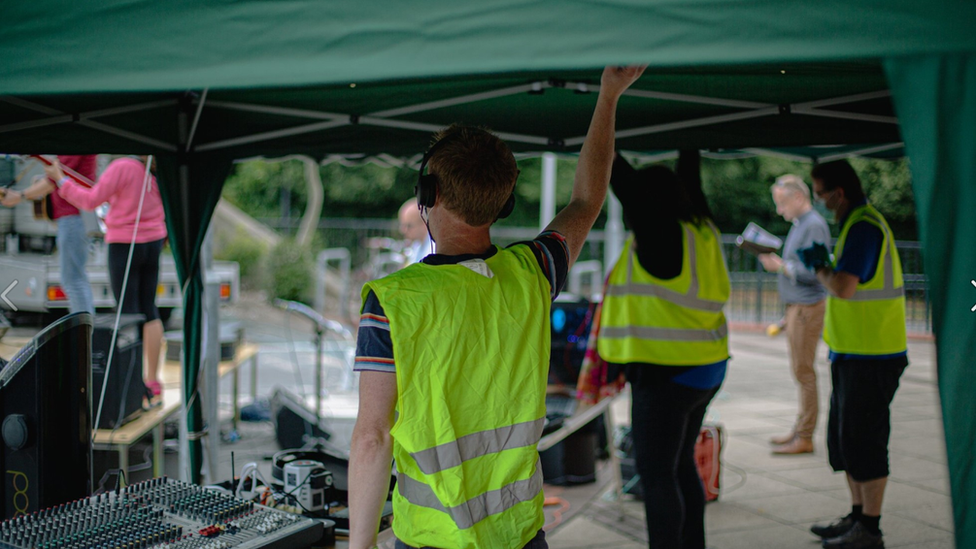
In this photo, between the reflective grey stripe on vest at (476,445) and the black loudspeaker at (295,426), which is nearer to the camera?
the reflective grey stripe on vest at (476,445)

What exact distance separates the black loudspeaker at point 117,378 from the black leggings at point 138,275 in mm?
603

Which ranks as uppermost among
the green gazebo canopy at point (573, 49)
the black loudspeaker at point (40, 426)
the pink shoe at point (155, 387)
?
the green gazebo canopy at point (573, 49)

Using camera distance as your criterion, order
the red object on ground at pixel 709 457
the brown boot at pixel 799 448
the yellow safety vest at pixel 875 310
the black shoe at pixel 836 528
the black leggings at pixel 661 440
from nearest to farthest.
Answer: the black leggings at pixel 661 440 → the yellow safety vest at pixel 875 310 → the black shoe at pixel 836 528 → the red object on ground at pixel 709 457 → the brown boot at pixel 799 448

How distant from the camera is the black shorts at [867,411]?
132 inches

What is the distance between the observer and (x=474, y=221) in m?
1.51

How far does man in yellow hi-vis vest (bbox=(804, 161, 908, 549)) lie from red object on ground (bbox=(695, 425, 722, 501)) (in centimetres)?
90

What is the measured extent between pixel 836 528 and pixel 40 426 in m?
3.50

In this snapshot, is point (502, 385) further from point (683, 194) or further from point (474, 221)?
point (683, 194)

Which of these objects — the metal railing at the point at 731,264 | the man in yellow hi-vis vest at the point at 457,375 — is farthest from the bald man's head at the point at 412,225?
the man in yellow hi-vis vest at the point at 457,375

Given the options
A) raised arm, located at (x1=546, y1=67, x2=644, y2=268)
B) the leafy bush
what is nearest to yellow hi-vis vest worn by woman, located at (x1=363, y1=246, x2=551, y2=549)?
raised arm, located at (x1=546, y1=67, x2=644, y2=268)

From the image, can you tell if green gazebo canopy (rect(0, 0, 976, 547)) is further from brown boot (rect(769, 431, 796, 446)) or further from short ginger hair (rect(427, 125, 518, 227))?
brown boot (rect(769, 431, 796, 446))

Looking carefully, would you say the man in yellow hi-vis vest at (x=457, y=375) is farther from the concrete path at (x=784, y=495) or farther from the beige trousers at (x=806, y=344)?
the beige trousers at (x=806, y=344)

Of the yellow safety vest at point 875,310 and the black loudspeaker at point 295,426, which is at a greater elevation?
the yellow safety vest at point 875,310

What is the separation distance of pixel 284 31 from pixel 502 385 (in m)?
0.76
